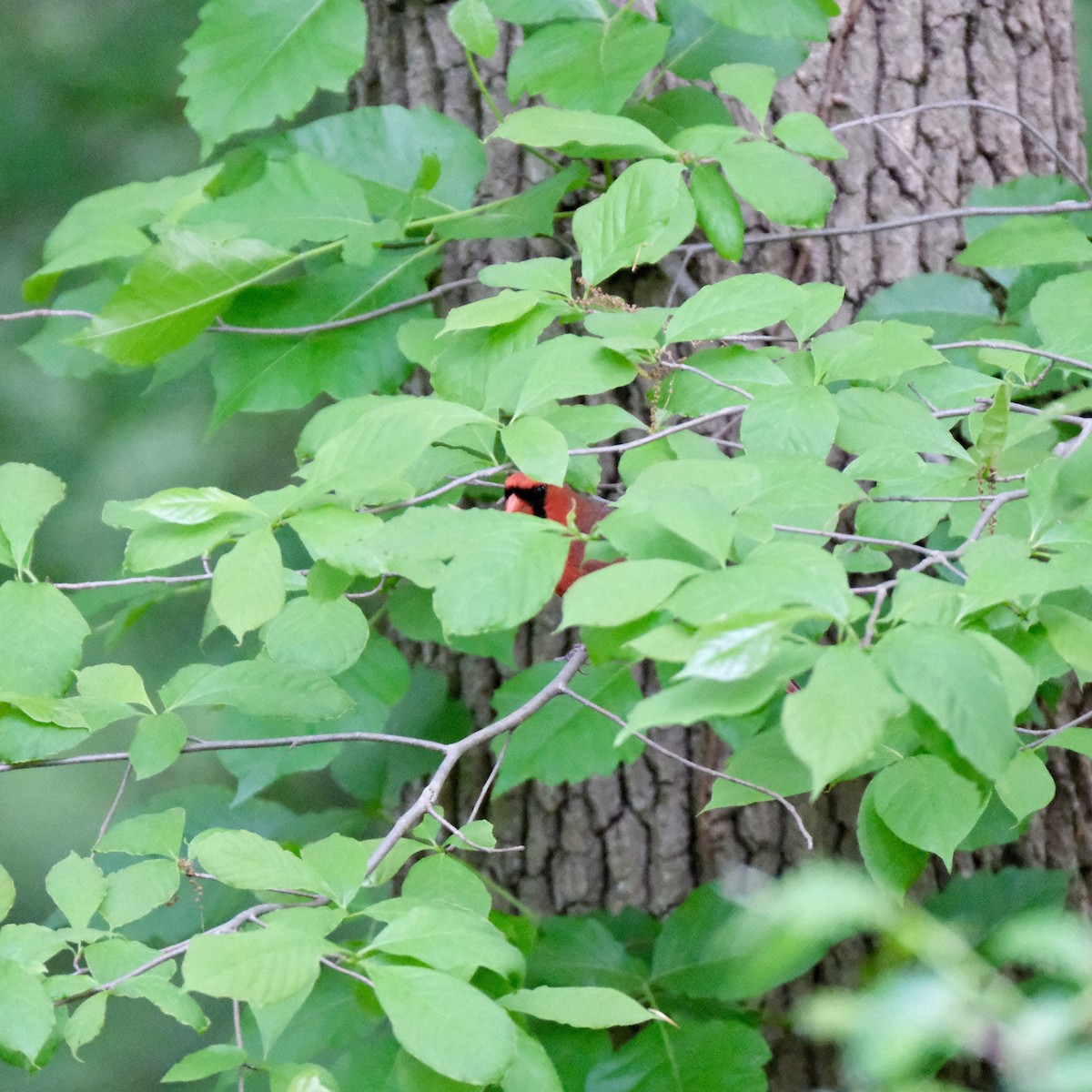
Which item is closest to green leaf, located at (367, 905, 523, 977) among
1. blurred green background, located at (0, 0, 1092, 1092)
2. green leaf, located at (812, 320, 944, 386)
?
green leaf, located at (812, 320, 944, 386)

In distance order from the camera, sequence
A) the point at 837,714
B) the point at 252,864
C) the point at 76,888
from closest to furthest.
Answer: the point at 837,714 < the point at 252,864 < the point at 76,888

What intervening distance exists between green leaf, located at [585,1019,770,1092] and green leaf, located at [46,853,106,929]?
2.12ft

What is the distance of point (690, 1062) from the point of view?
124cm

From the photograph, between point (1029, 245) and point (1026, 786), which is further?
point (1029, 245)

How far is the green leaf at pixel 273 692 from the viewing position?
0.89 meters

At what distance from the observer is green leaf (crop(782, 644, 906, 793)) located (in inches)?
18.4

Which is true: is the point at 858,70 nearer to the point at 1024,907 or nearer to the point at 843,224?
the point at 843,224

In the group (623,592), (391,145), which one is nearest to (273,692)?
(623,592)

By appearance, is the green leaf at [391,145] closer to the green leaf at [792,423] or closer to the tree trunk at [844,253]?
the tree trunk at [844,253]

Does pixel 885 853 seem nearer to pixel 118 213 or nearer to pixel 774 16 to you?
pixel 774 16

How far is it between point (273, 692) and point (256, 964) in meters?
0.30

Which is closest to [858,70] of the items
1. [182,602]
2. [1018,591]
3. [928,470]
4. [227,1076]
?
[928,470]

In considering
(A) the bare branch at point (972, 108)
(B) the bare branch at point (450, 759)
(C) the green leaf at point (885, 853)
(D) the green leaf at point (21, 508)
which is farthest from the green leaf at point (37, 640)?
(A) the bare branch at point (972, 108)

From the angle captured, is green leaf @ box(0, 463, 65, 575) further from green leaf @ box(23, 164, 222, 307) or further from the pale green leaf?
green leaf @ box(23, 164, 222, 307)
